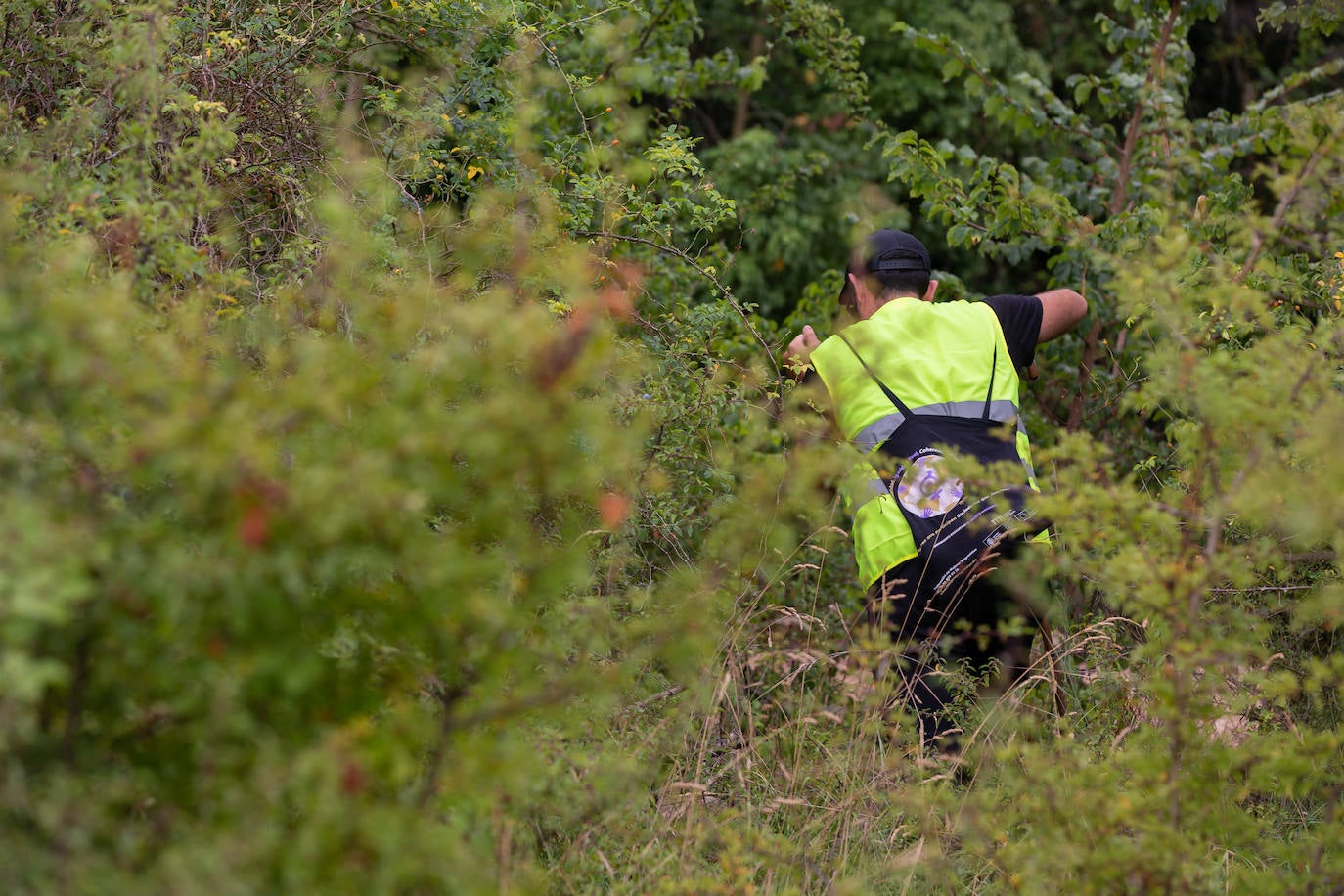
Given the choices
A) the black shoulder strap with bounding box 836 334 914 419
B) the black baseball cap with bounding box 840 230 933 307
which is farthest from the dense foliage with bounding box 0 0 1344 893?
the black baseball cap with bounding box 840 230 933 307

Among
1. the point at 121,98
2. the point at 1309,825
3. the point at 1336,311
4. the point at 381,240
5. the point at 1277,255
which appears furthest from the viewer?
the point at 1277,255

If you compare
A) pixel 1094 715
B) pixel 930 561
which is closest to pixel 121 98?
pixel 930 561

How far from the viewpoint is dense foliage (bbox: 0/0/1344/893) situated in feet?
5.40

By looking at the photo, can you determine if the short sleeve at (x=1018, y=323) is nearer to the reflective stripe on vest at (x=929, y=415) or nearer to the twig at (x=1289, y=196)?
the reflective stripe on vest at (x=929, y=415)

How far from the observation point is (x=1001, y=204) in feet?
17.1

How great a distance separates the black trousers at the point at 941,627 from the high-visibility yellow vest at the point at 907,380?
0.41 ft

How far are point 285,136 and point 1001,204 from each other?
298 centimetres

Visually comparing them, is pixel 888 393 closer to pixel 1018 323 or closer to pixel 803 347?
pixel 803 347

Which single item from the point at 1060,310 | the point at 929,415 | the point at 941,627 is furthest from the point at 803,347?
the point at 941,627

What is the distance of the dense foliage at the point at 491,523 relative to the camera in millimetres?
1646

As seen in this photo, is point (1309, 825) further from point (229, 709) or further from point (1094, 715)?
point (229, 709)

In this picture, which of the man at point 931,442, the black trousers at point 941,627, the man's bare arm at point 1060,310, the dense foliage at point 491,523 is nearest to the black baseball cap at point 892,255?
the man at point 931,442

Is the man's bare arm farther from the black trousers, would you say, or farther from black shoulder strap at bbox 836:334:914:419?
the black trousers

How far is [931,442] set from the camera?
3771mm
